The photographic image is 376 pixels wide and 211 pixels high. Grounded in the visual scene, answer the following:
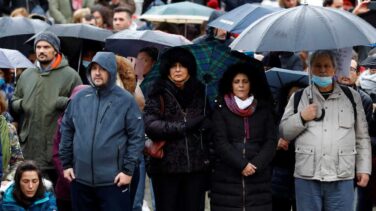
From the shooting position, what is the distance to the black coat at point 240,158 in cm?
1073

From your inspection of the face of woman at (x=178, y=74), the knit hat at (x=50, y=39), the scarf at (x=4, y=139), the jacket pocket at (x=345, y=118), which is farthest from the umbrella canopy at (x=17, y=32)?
the jacket pocket at (x=345, y=118)

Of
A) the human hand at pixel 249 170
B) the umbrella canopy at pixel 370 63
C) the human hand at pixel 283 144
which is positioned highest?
the umbrella canopy at pixel 370 63

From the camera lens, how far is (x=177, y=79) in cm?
1091

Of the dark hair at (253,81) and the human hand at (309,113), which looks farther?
the dark hair at (253,81)

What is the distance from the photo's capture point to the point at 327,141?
10.6 meters

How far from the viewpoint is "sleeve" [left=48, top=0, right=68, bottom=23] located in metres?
19.4

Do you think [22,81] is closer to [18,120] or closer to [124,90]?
[18,120]

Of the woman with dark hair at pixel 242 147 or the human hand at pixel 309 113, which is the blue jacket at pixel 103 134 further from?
the human hand at pixel 309 113

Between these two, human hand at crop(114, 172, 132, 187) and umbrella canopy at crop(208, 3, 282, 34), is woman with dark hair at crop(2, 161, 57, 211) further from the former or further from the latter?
umbrella canopy at crop(208, 3, 282, 34)

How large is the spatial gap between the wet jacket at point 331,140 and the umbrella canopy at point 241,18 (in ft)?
7.65

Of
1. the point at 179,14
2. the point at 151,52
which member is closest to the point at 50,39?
the point at 151,52

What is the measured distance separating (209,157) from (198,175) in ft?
0.66

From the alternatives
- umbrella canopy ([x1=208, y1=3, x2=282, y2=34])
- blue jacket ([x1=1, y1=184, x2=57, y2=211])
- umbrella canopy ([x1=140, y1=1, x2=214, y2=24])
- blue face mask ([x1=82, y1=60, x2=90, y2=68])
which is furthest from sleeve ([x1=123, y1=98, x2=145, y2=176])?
umbrella canopy ([x1=140, y1=1, x2=214, y2=24])

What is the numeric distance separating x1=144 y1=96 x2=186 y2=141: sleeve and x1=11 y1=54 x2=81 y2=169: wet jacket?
123cm
